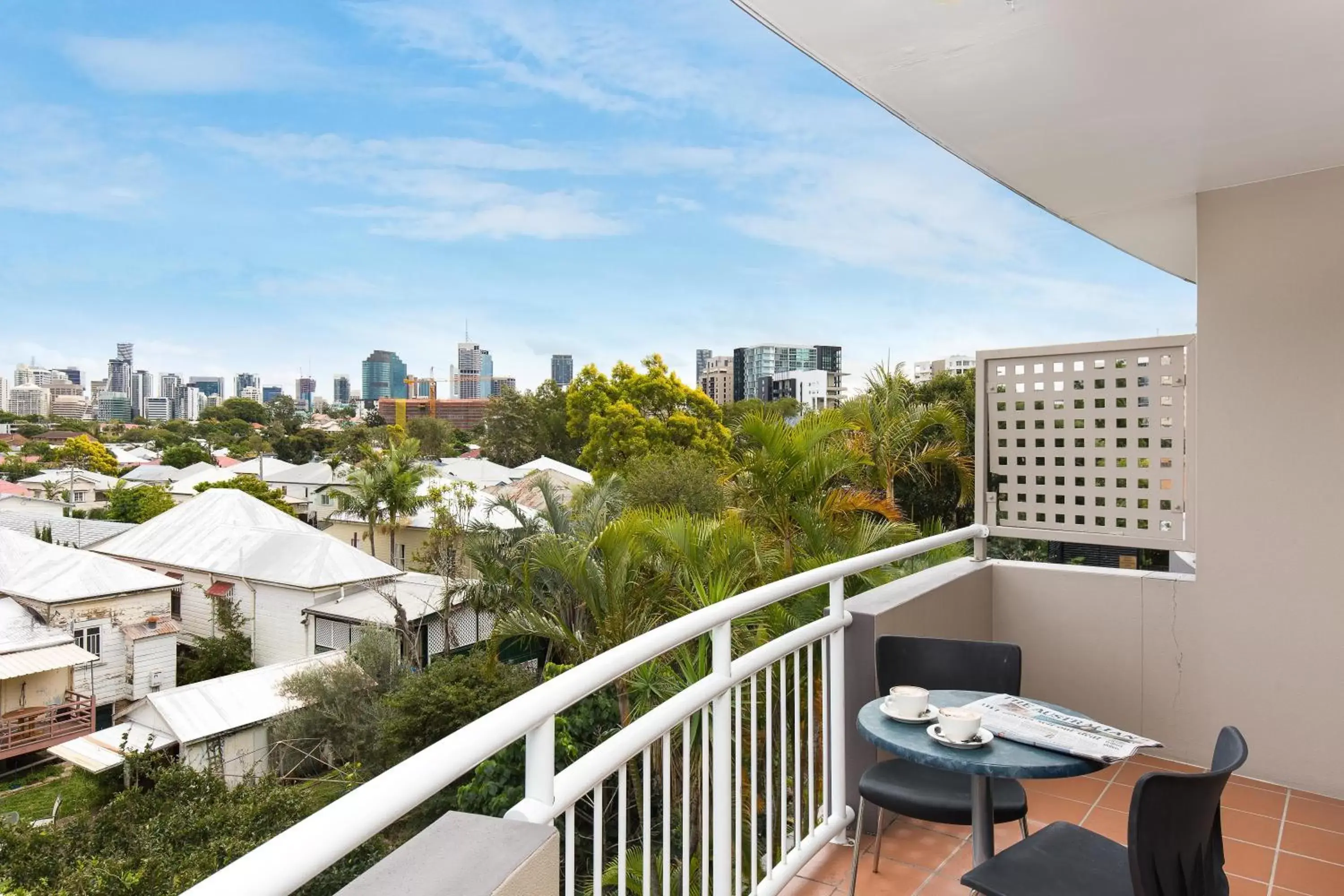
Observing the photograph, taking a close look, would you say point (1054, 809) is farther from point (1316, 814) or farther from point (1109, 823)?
point (1316, 814)

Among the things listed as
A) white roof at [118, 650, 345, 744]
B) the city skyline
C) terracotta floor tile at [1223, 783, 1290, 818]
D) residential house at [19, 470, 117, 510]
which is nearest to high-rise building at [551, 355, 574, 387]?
the city skyline

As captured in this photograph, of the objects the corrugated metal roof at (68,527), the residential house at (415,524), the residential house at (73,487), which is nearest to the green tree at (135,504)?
the residential house at (73,487)

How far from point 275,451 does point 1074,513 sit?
154 feet

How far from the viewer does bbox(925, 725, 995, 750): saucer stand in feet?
6.33

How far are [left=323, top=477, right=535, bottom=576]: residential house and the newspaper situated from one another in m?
15.8

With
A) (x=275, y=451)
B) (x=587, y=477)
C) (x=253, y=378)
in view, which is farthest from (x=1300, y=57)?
(x=253, y=378)

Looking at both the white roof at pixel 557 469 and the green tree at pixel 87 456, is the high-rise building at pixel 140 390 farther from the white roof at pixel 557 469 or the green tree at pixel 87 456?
the white roof at pixel 557 469

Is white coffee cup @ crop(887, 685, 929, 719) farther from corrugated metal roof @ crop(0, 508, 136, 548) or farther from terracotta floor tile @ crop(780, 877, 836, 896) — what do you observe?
corrugated metal roof @ crop(0, 508, 136, 548)

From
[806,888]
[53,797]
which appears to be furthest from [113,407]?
[806,888]

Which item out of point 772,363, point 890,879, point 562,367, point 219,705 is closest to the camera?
point 890,879

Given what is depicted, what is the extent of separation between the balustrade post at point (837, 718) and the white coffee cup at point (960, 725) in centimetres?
62

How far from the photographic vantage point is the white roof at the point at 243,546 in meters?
21.6

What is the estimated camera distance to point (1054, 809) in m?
3.01

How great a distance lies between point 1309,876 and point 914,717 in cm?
163
